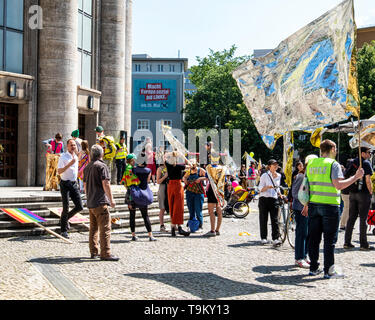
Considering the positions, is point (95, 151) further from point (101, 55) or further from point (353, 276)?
point (101, 55)

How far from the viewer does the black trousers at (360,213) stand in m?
10.4

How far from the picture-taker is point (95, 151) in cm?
896

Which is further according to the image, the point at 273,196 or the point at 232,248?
the point at 273,196

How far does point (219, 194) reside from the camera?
41.0 feet

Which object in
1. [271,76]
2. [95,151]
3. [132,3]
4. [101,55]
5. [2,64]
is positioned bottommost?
[95,151]

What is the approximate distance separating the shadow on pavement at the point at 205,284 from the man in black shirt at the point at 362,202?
4012 millimetres

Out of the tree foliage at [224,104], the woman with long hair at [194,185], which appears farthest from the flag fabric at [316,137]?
the tree foliage at [224,104]

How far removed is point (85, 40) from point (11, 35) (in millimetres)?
3945

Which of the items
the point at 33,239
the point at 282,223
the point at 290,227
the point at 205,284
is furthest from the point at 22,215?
the point at 205,284

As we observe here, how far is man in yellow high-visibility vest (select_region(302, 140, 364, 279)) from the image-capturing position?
7.43 m

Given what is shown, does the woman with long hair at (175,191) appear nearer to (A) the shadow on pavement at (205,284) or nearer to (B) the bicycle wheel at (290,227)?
(B) the bicycle wheel at (290,227)

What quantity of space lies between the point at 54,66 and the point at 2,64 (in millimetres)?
1656

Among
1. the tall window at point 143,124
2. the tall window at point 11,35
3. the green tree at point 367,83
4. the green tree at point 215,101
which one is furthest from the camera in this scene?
the tall window at point 143,124
